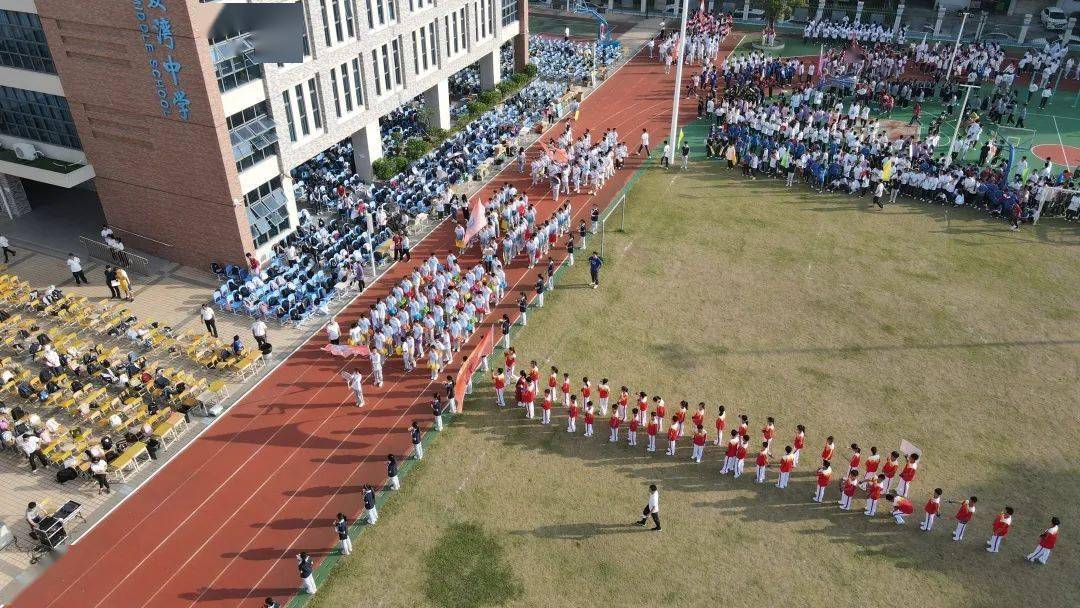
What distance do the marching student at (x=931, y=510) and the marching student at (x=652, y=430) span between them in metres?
6.92

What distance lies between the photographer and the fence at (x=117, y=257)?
29.9m

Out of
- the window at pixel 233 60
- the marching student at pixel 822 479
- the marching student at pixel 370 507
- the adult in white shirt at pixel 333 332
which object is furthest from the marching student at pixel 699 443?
the window at pixel 233 60

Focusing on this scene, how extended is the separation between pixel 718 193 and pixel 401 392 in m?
19.5

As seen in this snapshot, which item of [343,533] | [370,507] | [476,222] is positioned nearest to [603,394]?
[370,507]

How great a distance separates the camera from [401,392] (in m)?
23.8

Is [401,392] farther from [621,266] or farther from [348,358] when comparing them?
[621,266]

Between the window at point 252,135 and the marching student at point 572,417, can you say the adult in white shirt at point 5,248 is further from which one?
the marching student at point 572,417

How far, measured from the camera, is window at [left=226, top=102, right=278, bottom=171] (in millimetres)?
28094

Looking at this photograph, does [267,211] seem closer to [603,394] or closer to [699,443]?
[603,394]

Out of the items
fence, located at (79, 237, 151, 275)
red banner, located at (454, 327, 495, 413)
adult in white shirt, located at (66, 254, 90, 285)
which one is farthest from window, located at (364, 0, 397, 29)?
red banner, located at (454, 327, 495, 413)

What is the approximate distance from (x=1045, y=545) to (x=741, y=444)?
712cm

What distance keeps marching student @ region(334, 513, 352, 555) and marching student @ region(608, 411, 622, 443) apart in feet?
25.3

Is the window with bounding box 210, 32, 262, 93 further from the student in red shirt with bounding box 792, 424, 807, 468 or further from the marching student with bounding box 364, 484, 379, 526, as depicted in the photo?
the student in red shirt with bounding box 792, 424, 807, 468

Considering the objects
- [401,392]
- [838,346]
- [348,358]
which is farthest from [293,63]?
[838,346]
